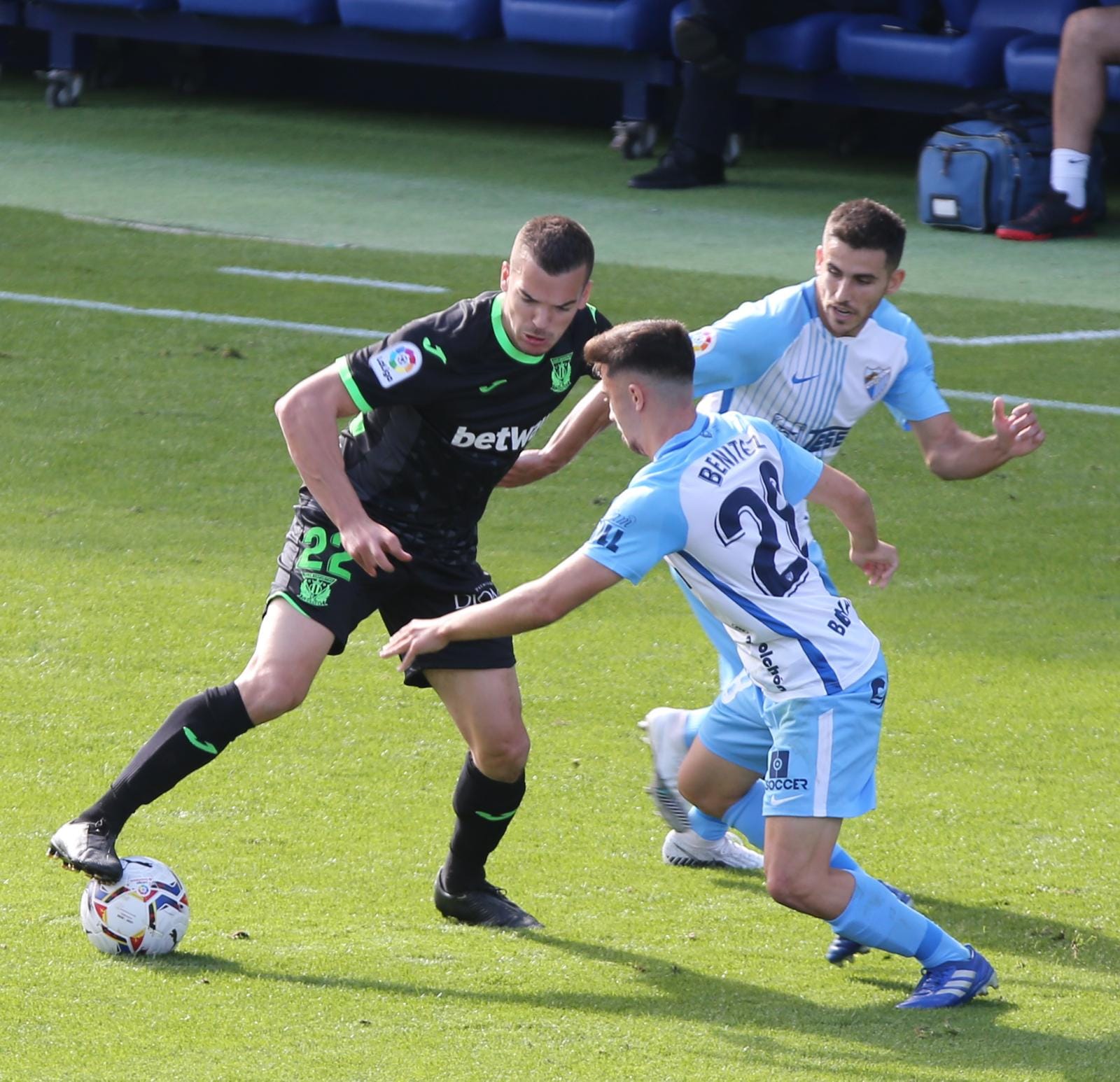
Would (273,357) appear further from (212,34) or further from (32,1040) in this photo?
(212,34)

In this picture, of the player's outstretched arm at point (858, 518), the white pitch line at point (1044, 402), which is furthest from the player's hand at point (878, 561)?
the white pitch line at point (1044, 402)

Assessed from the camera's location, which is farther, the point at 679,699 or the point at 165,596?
the point at 165,596

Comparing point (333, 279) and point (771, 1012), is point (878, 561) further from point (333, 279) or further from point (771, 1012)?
point (333, 279)

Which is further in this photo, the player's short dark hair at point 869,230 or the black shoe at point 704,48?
the black shoe at point 704,48

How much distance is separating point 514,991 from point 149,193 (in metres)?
12.2

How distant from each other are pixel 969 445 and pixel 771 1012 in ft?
5.99

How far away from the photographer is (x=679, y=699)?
21.1 feet

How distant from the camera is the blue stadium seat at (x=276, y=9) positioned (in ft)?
60.2

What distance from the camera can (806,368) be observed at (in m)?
5.16

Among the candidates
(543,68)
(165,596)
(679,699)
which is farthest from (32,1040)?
(543,68)

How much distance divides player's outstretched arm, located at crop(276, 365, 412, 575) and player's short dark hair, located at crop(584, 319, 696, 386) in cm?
68

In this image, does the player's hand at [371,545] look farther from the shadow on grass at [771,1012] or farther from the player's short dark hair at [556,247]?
Answer: the shadow on grass at [771,1012]

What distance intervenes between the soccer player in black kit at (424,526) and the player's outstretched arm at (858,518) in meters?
0.73

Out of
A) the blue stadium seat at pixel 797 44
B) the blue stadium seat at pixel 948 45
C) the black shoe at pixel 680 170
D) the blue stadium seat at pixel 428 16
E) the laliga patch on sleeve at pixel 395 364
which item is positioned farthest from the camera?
the blue stadium seat at pixel 428 16
